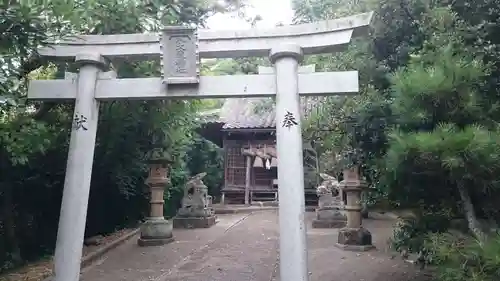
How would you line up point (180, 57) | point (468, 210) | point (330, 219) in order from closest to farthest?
1. point (468, 210)
2. point (180, 57)
3. point (330, 219)

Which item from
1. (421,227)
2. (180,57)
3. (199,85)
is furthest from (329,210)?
(180,57)

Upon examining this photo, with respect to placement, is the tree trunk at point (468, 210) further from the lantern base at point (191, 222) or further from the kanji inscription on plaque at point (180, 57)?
the lantern base at point (191, 222)

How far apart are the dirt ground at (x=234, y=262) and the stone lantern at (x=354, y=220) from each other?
276 millimetres

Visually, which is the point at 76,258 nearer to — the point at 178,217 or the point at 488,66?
the point at 488,66

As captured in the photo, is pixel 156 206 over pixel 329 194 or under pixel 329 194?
under

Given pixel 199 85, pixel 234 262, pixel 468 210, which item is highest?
pixel 199 85

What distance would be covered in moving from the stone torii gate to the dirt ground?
1.87 m

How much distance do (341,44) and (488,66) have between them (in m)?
1.74

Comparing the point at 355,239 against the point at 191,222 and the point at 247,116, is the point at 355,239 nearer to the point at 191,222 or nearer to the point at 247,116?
the point at 191,222

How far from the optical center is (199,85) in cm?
550

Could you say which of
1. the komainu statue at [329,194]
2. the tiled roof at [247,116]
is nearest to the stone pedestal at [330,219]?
the komainu statue at [329,194]

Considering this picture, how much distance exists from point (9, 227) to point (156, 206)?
297 centimetres

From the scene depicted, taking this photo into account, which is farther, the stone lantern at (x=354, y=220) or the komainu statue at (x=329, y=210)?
the komainu statue at (x=329, y=210)

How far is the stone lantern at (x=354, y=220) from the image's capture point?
29.1ft
